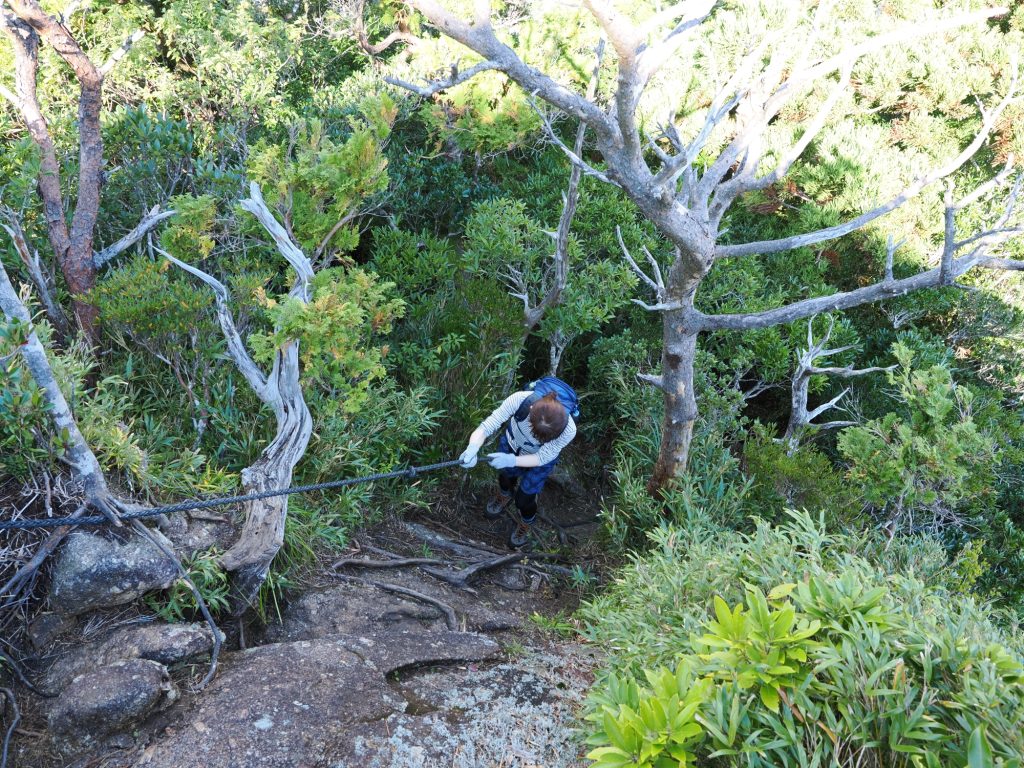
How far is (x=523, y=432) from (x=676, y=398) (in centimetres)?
108

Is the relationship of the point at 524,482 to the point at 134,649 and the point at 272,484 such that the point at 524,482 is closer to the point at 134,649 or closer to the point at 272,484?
the point at 272,484

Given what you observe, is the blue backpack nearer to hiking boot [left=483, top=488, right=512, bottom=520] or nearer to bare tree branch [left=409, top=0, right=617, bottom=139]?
hiking boot [left=483, top=488, right=512, bottom=520]

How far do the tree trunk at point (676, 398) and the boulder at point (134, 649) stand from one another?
130 inches

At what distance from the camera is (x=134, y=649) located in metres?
3.25

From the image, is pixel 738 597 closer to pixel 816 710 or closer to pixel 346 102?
pixel 816 710

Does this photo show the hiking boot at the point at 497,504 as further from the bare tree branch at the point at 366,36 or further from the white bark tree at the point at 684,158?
the bare tree branch at the point at 366,36

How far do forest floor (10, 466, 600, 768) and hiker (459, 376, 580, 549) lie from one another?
816mm

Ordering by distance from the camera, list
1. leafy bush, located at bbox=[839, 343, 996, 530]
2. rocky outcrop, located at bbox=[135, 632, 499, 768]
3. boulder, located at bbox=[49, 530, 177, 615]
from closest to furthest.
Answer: rocky outcrop, located at bbox=[135, 632, 499, 768]
boulder, located at bbox=[49, 530, 177, 615]
leafy bush, located at bbox=[839, 343, 996, 530]

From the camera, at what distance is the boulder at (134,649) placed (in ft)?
10.6

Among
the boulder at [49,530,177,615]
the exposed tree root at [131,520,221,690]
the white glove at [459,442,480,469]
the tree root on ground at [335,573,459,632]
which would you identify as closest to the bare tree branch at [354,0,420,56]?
the white glove at [459,442,480,469]

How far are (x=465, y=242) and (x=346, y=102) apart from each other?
87.3 inches

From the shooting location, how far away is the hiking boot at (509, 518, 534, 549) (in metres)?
5.96

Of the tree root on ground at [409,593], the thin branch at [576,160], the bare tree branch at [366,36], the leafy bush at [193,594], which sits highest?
the bare tree branch at [366,36]

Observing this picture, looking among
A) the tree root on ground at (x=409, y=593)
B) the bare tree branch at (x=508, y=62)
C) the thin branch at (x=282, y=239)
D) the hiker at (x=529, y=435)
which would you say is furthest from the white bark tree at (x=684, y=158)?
the tree root on ground at (x=409, y=593)
